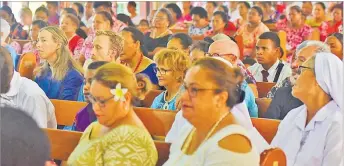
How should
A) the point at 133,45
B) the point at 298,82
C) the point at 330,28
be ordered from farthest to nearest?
1. the point at 330,28
2. the point at 133,45
3. the point at 298,82

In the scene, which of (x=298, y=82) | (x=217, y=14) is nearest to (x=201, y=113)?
(x=298, y=82)

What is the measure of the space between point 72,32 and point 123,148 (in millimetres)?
2202

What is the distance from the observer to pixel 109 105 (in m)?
2.27

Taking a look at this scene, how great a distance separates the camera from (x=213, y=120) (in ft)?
6.85

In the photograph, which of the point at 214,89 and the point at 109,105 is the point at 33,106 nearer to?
the point at 109,105

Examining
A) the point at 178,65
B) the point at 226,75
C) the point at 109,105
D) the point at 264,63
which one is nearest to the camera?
the point at 226,75

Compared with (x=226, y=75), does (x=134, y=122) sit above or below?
below

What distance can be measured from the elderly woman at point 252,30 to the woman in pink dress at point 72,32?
1094mm

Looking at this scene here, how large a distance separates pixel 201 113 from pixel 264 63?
1773mm

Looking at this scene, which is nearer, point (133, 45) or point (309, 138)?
point (309, 138)

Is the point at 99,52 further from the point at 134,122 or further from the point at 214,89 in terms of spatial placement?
the point at 214,89

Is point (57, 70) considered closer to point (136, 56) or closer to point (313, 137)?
point (136, 56)

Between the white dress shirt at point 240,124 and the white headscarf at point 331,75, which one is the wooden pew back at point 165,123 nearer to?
the white dress shirt at point 240,124

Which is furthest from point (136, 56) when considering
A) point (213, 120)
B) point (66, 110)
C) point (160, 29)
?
point (160, 29)
